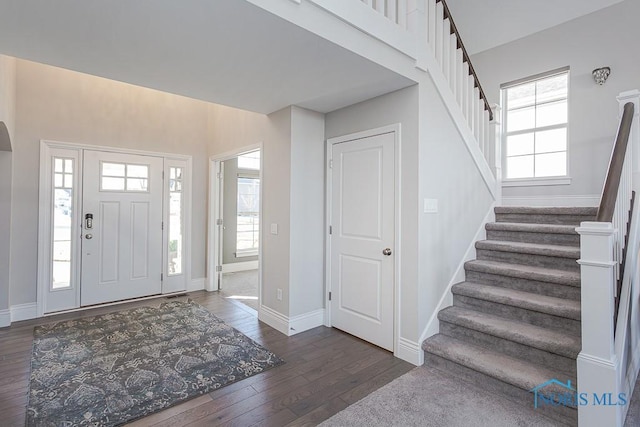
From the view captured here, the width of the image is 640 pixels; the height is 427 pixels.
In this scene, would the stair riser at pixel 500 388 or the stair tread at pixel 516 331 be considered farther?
the stair tread at pixel 516 331

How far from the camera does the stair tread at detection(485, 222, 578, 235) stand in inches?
117

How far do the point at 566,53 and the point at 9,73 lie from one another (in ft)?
20.2

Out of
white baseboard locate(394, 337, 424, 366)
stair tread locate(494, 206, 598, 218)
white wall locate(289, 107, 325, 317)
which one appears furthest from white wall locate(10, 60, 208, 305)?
stair tread locate(494, 206, 598, 218)

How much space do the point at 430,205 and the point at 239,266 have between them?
15.6 ft

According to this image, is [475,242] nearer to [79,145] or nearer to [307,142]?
[307,142]

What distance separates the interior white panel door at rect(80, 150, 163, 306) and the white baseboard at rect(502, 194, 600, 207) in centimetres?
496

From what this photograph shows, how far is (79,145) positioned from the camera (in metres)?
4.02

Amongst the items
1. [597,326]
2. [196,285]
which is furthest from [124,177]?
[597,326]

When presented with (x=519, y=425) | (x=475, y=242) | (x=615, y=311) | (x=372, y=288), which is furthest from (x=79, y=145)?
(x=615, y=311)

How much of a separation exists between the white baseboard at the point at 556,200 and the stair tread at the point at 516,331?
2216 millimetres

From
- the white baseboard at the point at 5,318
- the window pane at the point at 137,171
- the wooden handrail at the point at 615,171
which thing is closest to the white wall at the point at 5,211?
the white baseboard at the point at 5,318

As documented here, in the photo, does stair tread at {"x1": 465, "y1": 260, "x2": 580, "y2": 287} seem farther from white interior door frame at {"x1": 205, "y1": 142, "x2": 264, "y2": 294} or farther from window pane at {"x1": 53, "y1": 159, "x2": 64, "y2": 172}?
window pane at {"x1": 53, "y1": 159, "x2": 64, "y2": 172}

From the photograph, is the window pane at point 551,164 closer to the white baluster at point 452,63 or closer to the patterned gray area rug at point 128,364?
the white baluster at point 452,63

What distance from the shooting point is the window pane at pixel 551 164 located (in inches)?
159
